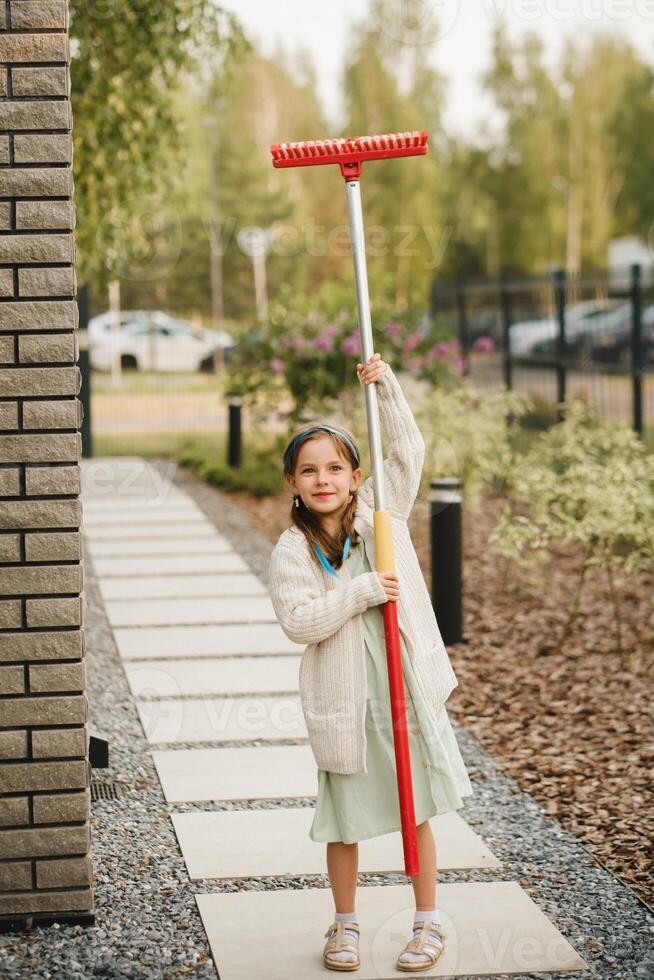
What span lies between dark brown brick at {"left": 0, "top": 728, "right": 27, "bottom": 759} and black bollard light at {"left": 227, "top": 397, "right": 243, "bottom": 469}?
33.3ft

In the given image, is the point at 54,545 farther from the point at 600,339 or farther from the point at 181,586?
the point at 600,339

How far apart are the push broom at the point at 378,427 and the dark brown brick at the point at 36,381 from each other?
727 millimetres

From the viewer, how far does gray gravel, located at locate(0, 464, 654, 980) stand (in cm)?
315

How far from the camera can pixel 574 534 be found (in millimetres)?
6414

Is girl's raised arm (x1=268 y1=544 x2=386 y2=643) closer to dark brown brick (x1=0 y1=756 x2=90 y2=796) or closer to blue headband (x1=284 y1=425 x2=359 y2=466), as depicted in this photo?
blue headband (x1=284 y1=425 x2=359 y2=466)

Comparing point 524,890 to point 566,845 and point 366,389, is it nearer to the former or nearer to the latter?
point 566,845

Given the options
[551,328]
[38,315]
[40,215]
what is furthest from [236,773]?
[551,328]

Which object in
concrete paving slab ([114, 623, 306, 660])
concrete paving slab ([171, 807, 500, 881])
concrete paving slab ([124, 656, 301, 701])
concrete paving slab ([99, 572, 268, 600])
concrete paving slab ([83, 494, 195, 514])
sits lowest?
concrete paving slab ([171, 807, 500, 881])

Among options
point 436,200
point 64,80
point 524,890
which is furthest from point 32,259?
point 436,200

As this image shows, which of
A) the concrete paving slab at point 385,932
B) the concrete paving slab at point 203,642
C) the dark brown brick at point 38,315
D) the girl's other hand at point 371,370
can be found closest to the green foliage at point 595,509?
the concrete paving slab at point 203,642

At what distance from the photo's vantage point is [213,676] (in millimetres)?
5961

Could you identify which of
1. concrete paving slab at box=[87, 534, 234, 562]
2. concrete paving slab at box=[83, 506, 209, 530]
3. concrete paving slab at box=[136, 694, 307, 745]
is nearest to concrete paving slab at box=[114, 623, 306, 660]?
concrete paving slab at box=[136, 694, 307, 745]

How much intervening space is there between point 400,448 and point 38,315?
94 cm

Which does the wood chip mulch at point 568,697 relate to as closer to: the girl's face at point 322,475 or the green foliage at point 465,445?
the green foliage at point 465,445
